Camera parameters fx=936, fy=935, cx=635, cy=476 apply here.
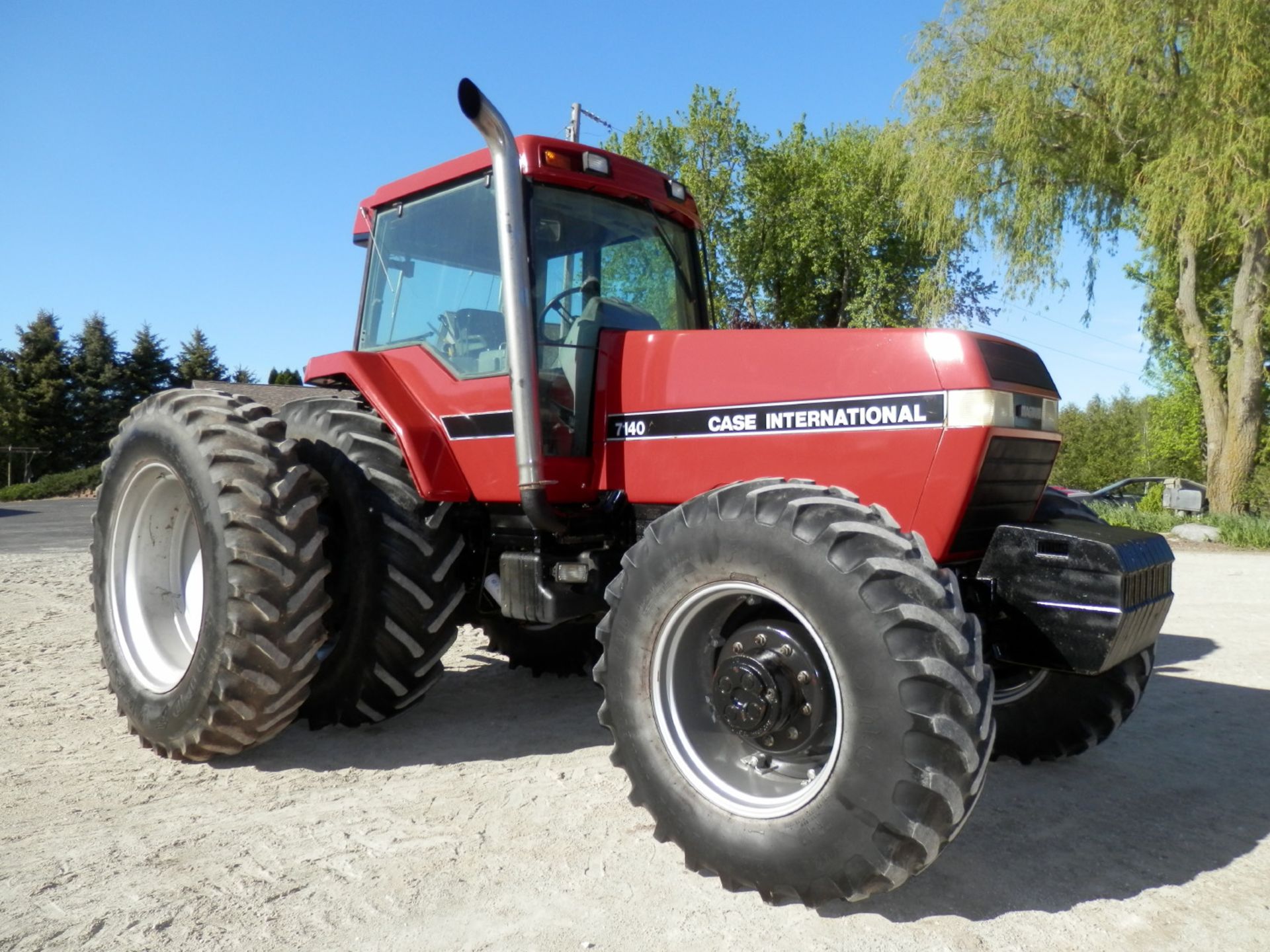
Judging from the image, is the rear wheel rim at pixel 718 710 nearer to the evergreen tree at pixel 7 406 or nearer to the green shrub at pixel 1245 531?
the green shrub at pixel 1245 531

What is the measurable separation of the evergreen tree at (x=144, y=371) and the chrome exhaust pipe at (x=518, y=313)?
4540 cm

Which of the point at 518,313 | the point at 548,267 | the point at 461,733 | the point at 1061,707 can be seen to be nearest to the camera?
the point at 518,313

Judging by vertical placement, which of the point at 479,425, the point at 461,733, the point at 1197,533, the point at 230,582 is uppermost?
the point at 479,425

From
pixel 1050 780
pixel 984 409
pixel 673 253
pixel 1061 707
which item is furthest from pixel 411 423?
pixel 1050 780

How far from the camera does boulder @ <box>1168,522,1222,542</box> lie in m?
15.0

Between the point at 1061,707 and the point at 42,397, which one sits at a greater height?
the point at 42,397

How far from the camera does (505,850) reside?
3.00m

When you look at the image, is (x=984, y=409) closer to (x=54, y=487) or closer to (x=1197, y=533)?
(x=1197, y=533)

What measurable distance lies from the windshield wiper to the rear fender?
1.30 m

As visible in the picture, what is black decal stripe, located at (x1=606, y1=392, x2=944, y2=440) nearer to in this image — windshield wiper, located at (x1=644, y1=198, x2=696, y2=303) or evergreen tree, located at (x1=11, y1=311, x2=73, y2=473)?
windshield wiper, located at (x1=644, y1=198, x2=696, y2=303)

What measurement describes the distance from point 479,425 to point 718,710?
1.64 m

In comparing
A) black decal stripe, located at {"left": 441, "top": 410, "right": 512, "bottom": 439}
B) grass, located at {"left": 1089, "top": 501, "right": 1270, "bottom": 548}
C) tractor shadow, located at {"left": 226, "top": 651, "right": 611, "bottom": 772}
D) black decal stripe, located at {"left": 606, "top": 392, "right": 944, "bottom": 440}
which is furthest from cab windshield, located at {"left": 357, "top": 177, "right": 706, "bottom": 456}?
grass, located at {"left": 1089, "top": 501, "right": 1270, "bottom": 548}

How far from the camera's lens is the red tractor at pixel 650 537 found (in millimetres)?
2482

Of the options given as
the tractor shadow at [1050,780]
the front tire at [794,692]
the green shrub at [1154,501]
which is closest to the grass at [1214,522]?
the green shrub at [1154,501]
